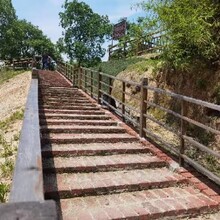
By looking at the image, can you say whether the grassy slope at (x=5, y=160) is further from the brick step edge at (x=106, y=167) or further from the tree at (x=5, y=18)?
the tree at (x=5, y=18)

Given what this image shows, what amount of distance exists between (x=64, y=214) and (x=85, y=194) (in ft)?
1.94

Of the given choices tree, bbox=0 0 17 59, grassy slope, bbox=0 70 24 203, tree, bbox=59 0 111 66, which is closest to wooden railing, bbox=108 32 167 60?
grassy slope, bbox=0 70 24 203

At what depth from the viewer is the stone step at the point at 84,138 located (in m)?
6.06

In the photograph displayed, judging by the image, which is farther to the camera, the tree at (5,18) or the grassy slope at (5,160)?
the tree at (5,18)

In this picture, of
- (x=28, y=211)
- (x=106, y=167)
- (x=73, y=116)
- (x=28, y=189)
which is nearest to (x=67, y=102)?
(x=73, y=116)

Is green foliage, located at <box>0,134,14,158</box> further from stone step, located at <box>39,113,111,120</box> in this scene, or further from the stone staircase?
stone step, located at <box>39,113,111,120</box>

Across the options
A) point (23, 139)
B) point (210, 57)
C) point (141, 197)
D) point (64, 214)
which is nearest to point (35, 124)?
point (23, 139)

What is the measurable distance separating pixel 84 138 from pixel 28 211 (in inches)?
197

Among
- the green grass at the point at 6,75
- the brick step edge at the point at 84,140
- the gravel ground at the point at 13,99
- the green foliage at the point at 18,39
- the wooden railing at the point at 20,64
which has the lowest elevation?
the gravel ground at the point at 13,99

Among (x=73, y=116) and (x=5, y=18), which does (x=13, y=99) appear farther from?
(x=5, y=18)

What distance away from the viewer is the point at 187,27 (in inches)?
309

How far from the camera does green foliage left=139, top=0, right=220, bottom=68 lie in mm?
Answer: 7793

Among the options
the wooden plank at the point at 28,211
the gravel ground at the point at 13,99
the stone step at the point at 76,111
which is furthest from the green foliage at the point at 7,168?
the gravel ground at the point at 13,99

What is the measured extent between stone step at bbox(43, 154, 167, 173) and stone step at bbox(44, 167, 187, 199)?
0.35 ft
